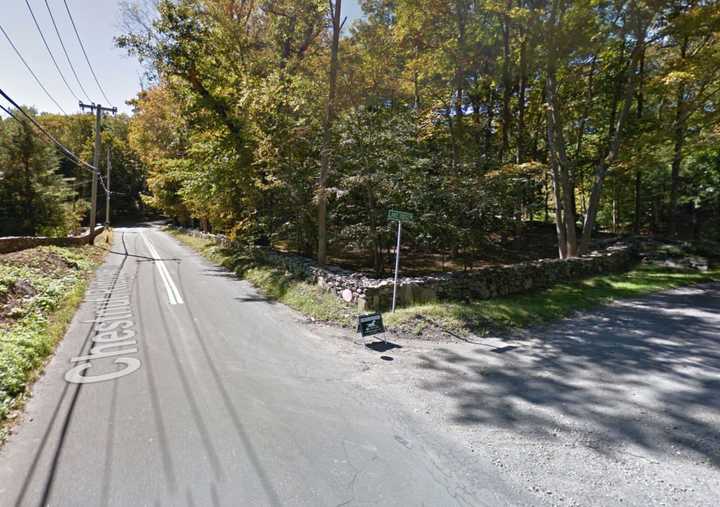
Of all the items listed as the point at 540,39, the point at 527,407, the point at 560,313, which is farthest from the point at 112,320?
the point at 540,39

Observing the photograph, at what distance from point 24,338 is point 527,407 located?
7085mm

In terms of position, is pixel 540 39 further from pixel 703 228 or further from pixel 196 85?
pixel 703 228

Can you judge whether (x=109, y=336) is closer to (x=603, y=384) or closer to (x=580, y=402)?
(x=580, y=402)

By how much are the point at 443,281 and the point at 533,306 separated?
2.16 meters

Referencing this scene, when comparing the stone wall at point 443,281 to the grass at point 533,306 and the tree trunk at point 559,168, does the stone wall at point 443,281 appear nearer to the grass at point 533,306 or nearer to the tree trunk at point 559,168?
the grass at point 533,306

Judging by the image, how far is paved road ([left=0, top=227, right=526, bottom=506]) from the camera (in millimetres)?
2787

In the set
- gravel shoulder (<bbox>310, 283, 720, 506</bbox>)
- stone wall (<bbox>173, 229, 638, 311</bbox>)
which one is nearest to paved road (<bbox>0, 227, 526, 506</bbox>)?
gravel shoulder (<bbox>310, 283, 720, 506</bbox>)

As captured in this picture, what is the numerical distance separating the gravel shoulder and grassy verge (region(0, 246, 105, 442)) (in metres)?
4.21

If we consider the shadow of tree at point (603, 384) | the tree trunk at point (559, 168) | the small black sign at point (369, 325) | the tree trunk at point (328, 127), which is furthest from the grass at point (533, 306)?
the tree trunk at point (328, 127)

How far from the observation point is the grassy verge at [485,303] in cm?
711

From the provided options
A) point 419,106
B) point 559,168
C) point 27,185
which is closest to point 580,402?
point 559,168

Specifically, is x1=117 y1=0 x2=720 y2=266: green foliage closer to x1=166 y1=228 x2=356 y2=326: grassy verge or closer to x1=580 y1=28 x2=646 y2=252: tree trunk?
x1=580 y1=28 x2=646 y2=252: tree trunk

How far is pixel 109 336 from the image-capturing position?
6395 mm

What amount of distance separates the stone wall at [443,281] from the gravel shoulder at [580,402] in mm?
1415
